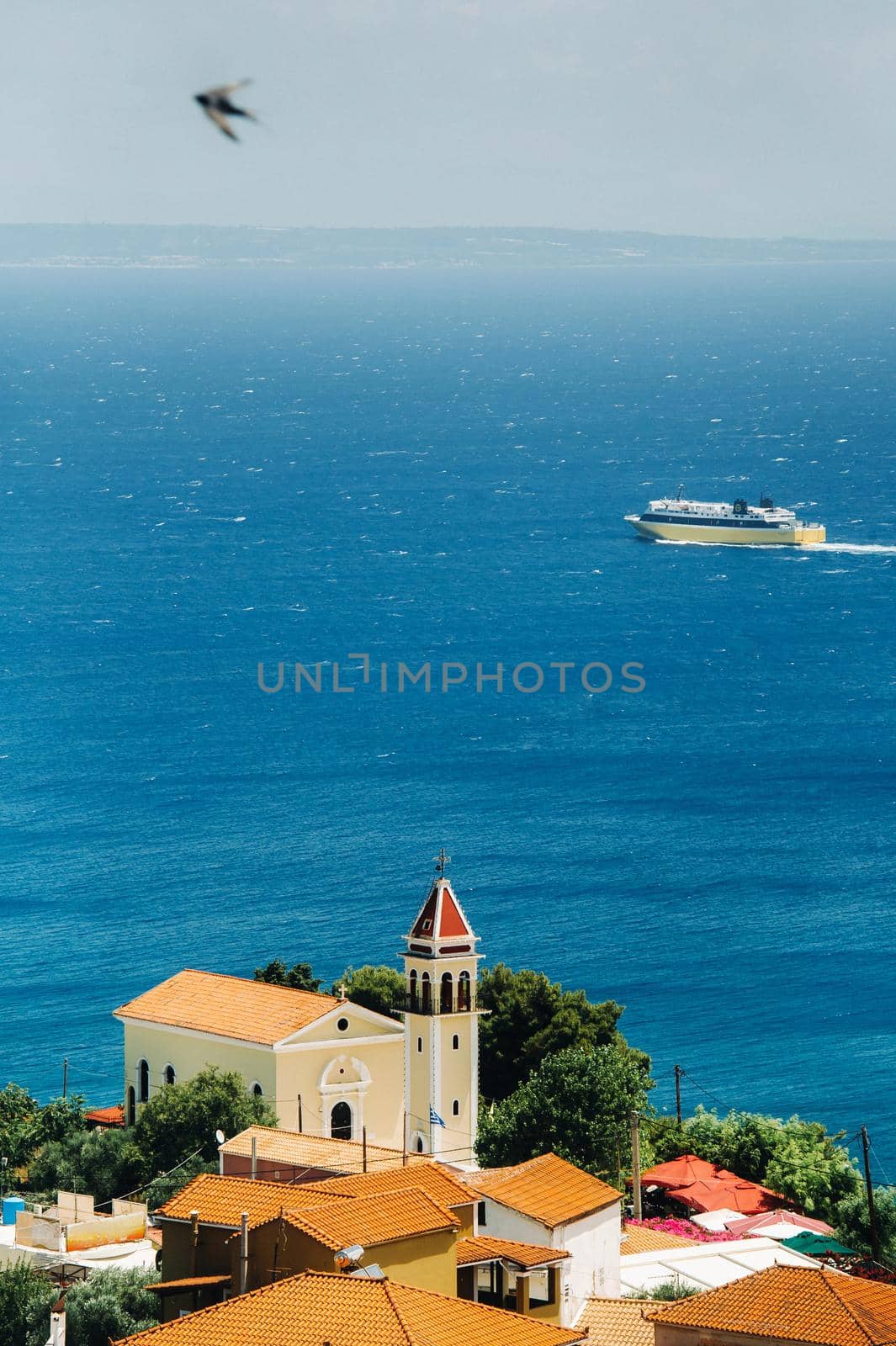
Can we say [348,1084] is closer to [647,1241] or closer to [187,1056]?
[187,1056]

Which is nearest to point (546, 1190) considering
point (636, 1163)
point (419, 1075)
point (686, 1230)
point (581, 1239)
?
point (581, 1239)

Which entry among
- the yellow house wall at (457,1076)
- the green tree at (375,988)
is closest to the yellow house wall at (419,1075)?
the yellow house wall at (457,1076)

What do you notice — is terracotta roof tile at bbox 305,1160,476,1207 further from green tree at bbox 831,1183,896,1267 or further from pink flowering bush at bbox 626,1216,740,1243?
green tree at bbox 831,1183,896,1267

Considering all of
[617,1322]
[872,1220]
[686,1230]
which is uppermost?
[617,1322]

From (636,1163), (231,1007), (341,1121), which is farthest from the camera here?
(231,1007)

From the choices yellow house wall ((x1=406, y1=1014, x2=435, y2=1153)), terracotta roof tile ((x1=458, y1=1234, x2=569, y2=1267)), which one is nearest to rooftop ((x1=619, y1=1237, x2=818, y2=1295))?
terracotta roof tile ((x1=458, y1=1234, x2=569, y2=1267))

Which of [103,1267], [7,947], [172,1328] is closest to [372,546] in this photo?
[7,947]

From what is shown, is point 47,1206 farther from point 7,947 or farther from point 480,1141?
point 7,947
